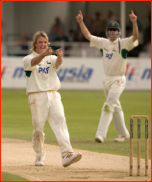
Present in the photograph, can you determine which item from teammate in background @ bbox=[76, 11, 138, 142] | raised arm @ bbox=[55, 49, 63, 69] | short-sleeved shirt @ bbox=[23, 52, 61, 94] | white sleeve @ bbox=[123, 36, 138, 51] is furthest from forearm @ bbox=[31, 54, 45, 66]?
white sleeve @ bbox=[123, 36, 138, 51]

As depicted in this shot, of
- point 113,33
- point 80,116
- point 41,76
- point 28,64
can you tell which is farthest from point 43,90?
point 80,116

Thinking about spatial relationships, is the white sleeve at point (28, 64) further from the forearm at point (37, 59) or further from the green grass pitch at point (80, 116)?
the green grass pitch at point (80, 116)

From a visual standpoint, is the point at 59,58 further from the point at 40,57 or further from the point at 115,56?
the point at 115,56

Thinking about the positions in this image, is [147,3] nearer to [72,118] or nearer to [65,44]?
[65,44]

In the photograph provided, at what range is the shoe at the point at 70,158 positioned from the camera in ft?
24.1

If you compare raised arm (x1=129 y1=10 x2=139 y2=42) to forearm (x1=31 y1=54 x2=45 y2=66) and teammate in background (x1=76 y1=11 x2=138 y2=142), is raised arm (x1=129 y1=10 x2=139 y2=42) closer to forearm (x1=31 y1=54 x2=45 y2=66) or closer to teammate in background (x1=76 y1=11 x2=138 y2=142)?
teammate in background (x1=76 y1=11 x2=138 y2=142)

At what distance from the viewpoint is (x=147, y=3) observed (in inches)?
1171

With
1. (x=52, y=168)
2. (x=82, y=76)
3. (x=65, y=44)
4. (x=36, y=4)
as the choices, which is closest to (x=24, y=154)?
(x=52, y=168)

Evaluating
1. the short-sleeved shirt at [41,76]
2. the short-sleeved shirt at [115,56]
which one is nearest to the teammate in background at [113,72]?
the short-sleeved shirt at [115,56]

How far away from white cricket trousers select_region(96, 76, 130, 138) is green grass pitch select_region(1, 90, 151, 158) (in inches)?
10.5

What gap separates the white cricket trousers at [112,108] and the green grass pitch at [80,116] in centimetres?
27

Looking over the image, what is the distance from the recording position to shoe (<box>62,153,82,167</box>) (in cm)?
736

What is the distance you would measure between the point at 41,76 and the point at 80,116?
697 cm

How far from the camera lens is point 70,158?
7.40 metres
